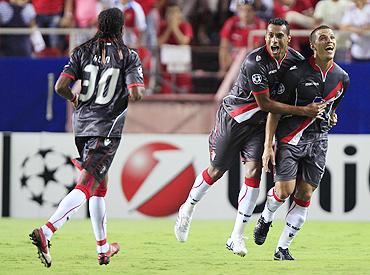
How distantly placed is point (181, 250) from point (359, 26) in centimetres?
722

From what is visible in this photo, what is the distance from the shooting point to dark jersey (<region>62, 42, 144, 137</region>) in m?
10.2

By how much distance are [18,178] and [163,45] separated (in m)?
3.70

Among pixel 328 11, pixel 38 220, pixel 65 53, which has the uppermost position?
pixel 328 11

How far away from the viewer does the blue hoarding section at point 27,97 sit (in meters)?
18.6

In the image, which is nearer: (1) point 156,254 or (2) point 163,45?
(1) point 156,254

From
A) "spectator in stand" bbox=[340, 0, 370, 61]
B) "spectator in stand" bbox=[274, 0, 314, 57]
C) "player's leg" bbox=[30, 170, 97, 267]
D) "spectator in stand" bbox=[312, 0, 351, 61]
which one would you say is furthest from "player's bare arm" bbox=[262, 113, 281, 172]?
"spectator in stand" bbox=[312, 0, 351, 61]

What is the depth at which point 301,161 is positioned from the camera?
10938 mm

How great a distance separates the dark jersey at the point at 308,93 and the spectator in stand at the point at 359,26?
288 inches

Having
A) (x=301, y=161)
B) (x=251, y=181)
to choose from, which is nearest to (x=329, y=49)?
(x=301, y=161)

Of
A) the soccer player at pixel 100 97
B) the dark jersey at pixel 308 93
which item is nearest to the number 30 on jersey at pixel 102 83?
the soccer player at pixel 100 97

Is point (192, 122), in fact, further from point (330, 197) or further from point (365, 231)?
point (365, 231)

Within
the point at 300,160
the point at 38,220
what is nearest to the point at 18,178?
the point at 38,220

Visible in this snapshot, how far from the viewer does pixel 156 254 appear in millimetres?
11680

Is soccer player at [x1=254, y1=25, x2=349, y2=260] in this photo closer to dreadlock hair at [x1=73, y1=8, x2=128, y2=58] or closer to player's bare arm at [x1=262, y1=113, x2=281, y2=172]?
player's bare arm at [x1=262, y1=113, x2=281, y2=172]
